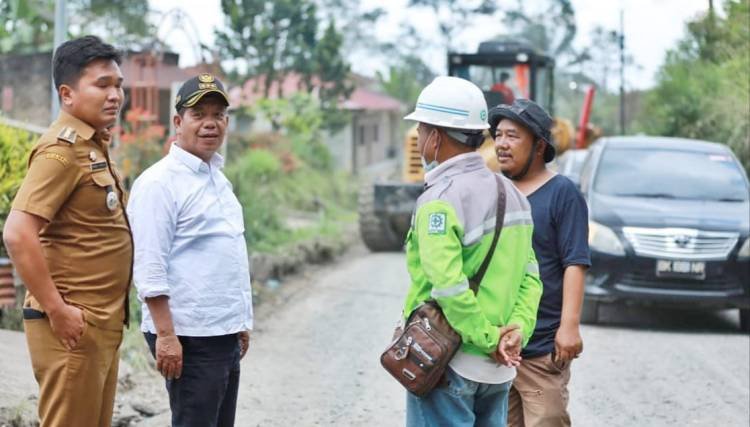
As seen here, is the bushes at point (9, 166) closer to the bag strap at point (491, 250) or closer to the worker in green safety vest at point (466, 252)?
the worker in green safety vest at point (466, 252)

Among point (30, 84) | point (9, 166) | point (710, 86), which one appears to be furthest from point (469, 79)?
point (9, 166)

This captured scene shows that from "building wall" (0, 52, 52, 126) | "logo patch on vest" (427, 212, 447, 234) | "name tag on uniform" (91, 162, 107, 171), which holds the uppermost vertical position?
"building wall" (0, 52, 52, 126)

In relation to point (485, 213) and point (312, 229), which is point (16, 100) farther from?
point (485, 213)

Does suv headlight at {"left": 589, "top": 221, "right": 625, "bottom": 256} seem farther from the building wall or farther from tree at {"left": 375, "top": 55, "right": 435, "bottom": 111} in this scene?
tree at {"left": 375, "top": 55, "right": 435, "bottom": 111}

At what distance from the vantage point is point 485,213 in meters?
3.84

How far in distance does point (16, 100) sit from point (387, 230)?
6.07 meters

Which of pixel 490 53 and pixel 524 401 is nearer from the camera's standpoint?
pixel 524 401

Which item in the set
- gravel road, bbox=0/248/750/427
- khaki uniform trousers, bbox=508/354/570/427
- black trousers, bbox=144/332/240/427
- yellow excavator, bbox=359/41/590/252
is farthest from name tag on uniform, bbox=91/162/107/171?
yellow excavator, bbox=359/41/590/252

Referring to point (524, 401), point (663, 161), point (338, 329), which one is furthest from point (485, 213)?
point (663, 161)

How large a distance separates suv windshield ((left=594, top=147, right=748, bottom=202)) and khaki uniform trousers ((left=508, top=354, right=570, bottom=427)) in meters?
6.60

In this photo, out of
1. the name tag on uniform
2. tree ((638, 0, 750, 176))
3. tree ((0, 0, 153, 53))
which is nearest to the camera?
the name tag on uniform

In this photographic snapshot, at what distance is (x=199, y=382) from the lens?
14.1 feet

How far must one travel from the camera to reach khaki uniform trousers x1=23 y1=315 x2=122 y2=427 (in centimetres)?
402

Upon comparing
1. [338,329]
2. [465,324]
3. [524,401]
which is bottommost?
[338,329]
